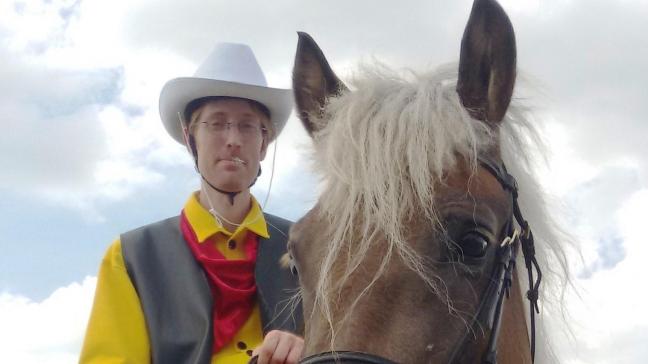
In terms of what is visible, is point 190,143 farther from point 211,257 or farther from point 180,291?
point 180,291

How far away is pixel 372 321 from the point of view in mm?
2512

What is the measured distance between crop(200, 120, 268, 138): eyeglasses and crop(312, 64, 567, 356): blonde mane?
3.58 ft

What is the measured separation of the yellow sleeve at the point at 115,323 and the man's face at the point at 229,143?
0.80m

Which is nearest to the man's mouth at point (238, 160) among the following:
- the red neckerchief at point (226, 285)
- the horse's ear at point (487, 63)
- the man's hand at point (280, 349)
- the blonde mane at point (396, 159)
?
the red neckerchief at point (226, 285)

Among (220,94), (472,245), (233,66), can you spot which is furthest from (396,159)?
(233,66)

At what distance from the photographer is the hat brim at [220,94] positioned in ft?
15.4

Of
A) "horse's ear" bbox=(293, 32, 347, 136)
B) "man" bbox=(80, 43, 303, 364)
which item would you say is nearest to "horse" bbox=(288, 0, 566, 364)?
"horse's ear" bbox=(293, 32, 347, 136)

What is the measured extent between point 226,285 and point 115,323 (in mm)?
665

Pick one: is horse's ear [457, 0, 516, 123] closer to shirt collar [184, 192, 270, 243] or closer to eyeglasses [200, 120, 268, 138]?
eyeglasses [200, 120, 268, 138]

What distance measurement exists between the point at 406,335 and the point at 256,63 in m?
3.00

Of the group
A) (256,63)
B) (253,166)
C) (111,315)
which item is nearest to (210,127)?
(253,166)

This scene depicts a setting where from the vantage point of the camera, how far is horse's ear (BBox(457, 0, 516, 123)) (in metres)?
3.12

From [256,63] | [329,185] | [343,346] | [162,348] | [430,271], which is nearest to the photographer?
[343,346]

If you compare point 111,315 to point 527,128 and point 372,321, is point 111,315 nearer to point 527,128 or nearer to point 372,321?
point 372,321
